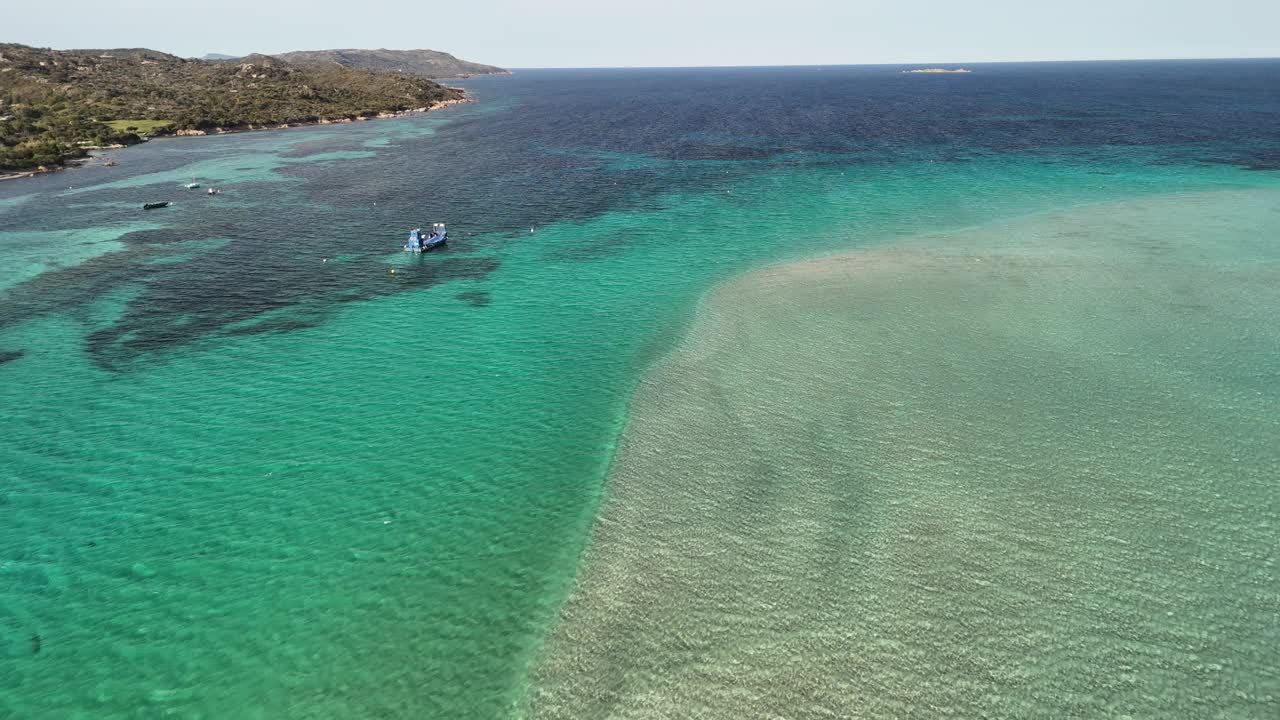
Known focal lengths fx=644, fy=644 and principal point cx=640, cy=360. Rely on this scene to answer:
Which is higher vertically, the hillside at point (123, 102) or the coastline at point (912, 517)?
the hillside at point (123, 102)

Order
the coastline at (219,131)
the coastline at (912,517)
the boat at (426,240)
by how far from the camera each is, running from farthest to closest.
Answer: the coastline at (219,131)
the boat at (426,240)
the coastline at (912,517)

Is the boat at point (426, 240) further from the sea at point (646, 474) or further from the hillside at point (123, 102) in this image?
the hillside at point (123, 102)

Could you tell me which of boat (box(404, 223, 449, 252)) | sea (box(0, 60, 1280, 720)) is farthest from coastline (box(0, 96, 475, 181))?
boat (box(404, 223, 449, 252))

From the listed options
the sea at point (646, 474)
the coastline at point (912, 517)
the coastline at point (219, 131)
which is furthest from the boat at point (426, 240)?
the coastline at point (219, 131)

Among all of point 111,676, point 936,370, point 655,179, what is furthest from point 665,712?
point 655,179

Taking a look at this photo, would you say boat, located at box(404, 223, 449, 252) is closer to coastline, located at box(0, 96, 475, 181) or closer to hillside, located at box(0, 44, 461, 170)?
coastline, located at box(0, 96, 475, 181)

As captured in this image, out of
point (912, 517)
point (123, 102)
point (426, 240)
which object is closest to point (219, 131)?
point (123, 102)

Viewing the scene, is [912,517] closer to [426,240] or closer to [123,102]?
[426,240]

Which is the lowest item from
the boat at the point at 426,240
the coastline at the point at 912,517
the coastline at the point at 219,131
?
the coastline at the point at 912,517
